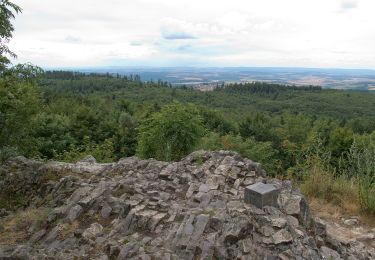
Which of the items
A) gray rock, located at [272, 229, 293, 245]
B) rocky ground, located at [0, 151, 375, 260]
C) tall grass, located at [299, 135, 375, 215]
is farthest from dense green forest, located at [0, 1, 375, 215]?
gray rock, located at [272, 229, 293, 245]

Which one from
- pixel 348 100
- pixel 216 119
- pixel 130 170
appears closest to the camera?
pixel 130 170

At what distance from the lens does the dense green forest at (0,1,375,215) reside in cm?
798

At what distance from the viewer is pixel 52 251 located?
4957 millimetres

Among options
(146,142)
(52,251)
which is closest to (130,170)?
(52,251)

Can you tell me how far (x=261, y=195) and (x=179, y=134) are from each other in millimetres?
9436

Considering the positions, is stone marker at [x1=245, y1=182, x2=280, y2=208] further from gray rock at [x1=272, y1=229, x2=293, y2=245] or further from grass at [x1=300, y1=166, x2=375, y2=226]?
grass at [x1=300, y1=166, x2=375, y2=226]

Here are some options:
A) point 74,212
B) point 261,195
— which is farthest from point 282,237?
point 74,212

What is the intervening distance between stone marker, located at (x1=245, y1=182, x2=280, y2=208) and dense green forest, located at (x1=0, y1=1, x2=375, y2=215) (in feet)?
8.79

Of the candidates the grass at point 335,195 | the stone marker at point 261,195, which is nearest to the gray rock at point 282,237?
the stone marker at point 261,195

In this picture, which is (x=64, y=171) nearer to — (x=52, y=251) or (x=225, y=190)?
(x=52, y=251)

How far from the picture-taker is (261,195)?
219 inches

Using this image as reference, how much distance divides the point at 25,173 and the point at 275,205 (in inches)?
228

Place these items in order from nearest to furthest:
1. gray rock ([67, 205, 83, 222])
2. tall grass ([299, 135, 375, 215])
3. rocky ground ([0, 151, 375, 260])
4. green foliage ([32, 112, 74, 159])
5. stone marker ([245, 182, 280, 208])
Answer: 1. rocky ground ([0, 151, 375, 260])
2. stone marker ([245, 182, 280, 208])
3. gray rock ([67, 205, 83, 222])
4. tall grass ([299, 135, 375, 215])
5. green foliage ([32, 112, 74, 159])

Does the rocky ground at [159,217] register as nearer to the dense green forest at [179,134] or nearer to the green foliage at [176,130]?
the dense green forest at [179,134]
